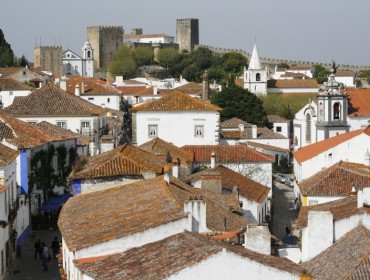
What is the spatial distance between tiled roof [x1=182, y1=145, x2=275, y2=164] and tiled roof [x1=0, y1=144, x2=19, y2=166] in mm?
10538

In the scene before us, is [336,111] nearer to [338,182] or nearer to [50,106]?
[50,106]

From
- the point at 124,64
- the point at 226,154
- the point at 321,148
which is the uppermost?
the point at 124,64

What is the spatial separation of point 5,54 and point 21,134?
68867 millimetres

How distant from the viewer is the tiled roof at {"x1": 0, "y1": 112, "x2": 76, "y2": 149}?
105 feet

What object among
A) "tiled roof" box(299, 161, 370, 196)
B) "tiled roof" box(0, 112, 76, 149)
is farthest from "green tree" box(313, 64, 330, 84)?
"tiled roof" box(0, 112, 76, 149)

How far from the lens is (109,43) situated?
147500 mm

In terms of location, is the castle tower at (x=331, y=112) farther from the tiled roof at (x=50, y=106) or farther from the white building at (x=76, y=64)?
the white building at (x=76, y=64)

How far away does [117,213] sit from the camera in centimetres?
1864

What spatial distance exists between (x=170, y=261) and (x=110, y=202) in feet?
20.8

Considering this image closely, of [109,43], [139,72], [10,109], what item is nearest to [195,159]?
[10,109]

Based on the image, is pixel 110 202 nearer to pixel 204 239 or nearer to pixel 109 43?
pixel 204 239

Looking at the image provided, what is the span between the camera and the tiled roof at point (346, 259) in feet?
49.8

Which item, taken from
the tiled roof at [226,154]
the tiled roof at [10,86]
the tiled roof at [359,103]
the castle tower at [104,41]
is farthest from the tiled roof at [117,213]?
the castle tower at [104,41]

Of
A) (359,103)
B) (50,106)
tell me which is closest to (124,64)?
(359,103)
